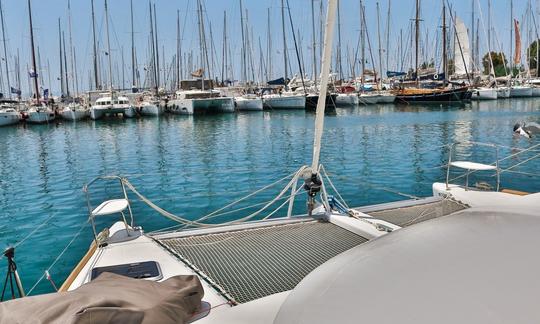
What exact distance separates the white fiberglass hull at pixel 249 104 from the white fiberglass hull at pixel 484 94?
2831 centimetres

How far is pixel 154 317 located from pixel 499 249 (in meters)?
1.98

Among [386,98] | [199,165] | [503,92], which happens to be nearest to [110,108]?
[386,98]

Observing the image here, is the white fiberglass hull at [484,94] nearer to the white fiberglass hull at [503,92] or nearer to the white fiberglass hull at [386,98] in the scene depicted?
the white fiberglass hull at [503,92]

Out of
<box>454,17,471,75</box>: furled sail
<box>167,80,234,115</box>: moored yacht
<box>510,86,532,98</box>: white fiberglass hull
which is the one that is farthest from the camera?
<box>454,17,471,75</box>: furled sail

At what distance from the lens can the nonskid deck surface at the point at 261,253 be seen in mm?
4273

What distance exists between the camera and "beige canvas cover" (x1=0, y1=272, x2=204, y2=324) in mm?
2408

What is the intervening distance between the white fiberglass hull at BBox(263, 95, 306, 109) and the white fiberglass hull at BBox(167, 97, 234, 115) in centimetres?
497

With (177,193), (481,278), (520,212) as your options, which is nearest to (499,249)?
(481,278)

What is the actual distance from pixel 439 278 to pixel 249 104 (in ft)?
192

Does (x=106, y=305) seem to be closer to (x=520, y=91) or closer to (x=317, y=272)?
(x=317, y=272)

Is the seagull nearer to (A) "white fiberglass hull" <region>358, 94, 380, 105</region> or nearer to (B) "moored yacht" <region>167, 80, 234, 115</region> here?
(B) "moored yacht" <region>167, 80, 234, 115</region>

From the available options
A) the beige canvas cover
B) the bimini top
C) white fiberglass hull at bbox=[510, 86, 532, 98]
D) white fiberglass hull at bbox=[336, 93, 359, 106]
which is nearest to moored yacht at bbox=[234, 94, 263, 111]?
white fiberglass hull at bbox=[336, 93, 359, 106]

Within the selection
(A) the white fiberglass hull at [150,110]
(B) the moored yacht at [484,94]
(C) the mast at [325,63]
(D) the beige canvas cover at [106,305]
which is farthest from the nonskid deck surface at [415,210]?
(B) the moored yacht at [484,94]

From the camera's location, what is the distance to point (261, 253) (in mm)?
5184
